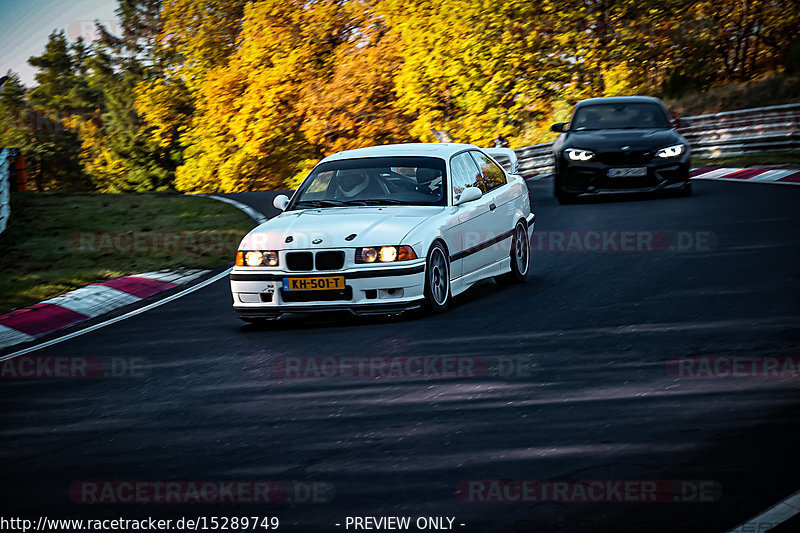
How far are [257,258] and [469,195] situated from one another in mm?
2057

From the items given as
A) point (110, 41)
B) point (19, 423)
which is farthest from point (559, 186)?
point (110, 41)

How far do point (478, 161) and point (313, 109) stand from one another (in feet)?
120

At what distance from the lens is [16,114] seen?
89.6 meters

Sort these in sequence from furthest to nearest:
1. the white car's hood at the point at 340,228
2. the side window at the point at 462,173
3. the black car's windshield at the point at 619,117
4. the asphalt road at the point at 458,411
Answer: the black car's windshield at the point at 619,117, the side window at the point at 462,173, the white car's hood at the point at 340,228, the asphalt road at the point at 458,411

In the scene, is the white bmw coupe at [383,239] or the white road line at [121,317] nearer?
the white bmw coupe at [383,239]

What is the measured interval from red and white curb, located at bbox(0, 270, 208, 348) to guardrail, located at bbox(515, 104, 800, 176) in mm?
16021

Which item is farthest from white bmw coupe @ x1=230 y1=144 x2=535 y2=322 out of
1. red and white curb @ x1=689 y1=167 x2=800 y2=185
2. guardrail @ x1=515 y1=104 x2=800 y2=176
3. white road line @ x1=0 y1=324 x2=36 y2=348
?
guardrail @ x1=515 y1=104 x2=800 y2=176

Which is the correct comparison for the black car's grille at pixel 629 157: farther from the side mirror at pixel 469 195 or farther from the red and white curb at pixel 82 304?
the side mirror at pixel 469 195

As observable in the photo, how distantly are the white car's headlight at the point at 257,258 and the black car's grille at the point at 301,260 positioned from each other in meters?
0.16

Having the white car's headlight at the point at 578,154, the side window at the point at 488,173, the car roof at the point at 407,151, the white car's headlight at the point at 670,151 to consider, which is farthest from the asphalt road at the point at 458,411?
the white car's headlight at the point at 578,154

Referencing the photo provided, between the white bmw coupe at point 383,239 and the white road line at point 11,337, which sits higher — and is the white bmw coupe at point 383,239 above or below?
above

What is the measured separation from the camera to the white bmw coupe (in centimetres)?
930

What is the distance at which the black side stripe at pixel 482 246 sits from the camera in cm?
1013

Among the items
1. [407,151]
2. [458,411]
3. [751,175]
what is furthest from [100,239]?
[751,175]
